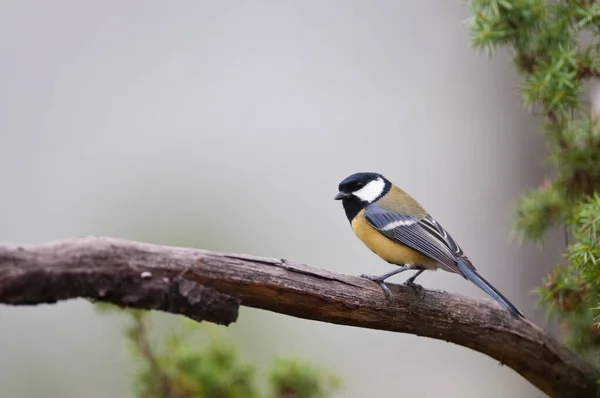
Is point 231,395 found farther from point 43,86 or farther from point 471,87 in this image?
point 471,87

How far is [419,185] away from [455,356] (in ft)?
2.60

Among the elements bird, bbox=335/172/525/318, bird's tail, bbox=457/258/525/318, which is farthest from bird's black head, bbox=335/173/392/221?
bird's tail, bbox=457/258/525/318

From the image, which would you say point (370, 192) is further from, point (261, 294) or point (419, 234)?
point (261, 294)

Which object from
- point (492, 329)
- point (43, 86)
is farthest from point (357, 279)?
point (43, 86)

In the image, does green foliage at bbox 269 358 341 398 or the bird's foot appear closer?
the bird's foot

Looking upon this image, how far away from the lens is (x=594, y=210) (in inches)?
47.8

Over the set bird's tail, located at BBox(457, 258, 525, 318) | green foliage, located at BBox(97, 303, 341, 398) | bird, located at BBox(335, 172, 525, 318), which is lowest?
green foliage, located at BBox(97, 303, 341, 398)

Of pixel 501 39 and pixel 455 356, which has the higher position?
pixel 501 39

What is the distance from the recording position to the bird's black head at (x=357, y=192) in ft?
5.19

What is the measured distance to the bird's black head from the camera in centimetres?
158

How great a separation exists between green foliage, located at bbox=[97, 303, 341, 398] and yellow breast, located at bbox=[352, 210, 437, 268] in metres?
0.32

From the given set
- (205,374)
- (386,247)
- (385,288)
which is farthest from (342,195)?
(205,374)

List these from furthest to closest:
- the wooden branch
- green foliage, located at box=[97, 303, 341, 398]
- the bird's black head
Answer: the bird's black head
green foliage, located at box=[97, 303, 341, 398]
the wooden branch

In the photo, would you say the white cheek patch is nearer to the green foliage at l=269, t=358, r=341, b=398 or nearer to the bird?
the bird
